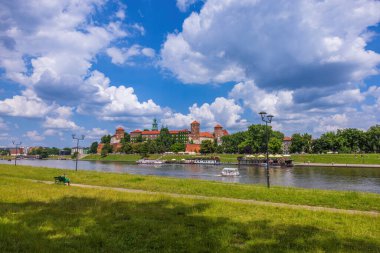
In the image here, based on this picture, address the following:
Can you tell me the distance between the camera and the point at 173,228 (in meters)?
10.2

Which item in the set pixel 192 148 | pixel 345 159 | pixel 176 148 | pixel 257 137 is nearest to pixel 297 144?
pixel 257 137

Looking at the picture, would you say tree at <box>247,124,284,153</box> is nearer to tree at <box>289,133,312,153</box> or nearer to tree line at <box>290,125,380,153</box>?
tree at <box>289,133,312,153</box>

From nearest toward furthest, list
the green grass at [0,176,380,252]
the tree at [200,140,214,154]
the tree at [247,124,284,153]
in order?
the green grass at [0,176,380,252], the tree at [247,124,284,153], the tree at [200,140,214,154]

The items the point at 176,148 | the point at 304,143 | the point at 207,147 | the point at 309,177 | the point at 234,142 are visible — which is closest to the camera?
the point at 309,177

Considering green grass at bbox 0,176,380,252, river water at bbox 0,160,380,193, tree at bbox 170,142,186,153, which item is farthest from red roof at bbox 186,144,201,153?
green grass at bbox 0,176,380,252

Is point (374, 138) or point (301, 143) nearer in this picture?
point (374, 138)

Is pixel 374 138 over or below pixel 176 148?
over

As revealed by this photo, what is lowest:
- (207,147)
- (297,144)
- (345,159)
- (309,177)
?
(309,177)

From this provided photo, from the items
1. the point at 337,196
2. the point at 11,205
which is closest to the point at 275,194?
the point at 337,196

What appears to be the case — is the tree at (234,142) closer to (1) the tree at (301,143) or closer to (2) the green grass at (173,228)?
(1) the tree at (301,143)

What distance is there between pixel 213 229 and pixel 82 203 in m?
7.33

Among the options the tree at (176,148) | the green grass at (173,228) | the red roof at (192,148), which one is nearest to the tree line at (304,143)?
the tree at (176,148)

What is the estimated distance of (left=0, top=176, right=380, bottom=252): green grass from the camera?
8.24 metres

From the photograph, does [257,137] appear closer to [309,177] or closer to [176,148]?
[176,148]
